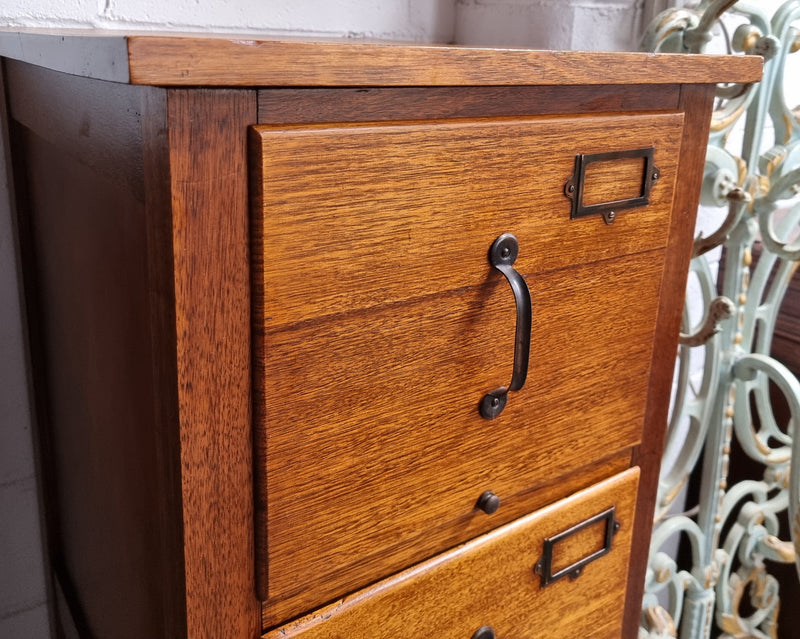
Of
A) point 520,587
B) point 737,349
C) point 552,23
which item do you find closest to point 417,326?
point 520,587

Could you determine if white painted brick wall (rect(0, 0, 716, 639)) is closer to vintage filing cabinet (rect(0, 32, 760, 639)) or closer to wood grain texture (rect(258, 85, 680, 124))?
vintage filing cabinet (rect(0, 32, 760, 639))

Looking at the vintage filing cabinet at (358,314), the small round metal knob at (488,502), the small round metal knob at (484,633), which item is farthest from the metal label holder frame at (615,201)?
the small round metal knob at (484,633)

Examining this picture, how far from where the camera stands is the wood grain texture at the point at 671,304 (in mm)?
689

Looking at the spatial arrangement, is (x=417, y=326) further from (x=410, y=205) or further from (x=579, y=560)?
(x=579, y=560)

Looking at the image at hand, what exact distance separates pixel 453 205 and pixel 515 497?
0.91 ft

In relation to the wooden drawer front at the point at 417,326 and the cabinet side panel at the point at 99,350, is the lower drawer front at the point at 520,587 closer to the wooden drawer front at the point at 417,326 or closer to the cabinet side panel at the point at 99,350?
the wooden drawer front at the point at 417,326

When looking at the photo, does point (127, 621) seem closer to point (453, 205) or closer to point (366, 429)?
point (366, 429)

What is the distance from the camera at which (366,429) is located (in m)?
0.53

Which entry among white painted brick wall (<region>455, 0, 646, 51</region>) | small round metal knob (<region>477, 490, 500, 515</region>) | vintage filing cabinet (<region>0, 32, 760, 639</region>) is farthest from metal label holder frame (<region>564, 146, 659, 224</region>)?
white painted brick wall (<region>455, 0, 646, 51</region>)

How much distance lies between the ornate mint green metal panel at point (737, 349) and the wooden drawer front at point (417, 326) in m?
0.39

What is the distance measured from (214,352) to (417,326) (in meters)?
0.14

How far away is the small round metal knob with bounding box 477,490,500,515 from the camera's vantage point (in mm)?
630

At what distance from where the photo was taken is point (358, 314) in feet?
1.65

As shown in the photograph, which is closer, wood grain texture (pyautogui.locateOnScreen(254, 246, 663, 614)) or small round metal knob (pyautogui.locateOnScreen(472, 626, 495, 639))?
wood grain texture (pyautogui.locateOnScreen(254, 246, 663, 614))
